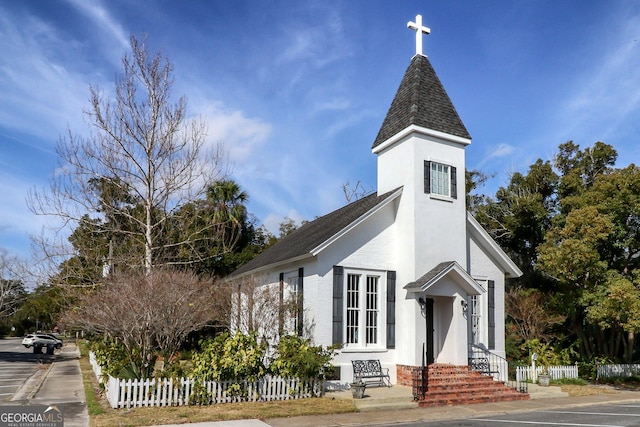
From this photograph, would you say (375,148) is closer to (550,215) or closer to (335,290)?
(335,290)

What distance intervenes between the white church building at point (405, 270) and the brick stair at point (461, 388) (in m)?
0.58

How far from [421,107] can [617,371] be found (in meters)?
14.6

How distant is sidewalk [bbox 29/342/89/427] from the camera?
11.7m

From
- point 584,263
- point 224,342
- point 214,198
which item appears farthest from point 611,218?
point 214,198

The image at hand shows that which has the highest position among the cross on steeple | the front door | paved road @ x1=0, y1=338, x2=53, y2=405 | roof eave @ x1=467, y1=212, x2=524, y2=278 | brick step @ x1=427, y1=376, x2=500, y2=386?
the cross on steeple

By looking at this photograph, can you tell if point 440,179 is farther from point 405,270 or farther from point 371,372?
point 371,372

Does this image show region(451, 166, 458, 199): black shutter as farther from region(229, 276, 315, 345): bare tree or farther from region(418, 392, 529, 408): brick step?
region(418, 392, 529, 408): brick step

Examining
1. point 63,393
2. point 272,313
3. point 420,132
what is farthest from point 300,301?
point 63,393

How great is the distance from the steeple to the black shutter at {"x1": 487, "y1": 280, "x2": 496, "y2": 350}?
5874 mm

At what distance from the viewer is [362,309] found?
663 inches

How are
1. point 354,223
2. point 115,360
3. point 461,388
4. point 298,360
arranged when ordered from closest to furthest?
point 298,360 → point 115,360 → point 461,388 → point 354,223

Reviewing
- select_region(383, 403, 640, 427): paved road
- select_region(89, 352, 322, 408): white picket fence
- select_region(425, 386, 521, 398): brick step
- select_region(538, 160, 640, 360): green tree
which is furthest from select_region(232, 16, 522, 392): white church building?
select_region(538, 160, 640, 360): green tree

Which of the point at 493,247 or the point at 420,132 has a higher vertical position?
the point at 420,132

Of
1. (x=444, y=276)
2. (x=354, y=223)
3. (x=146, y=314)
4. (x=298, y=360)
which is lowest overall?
(x=298, y=360)
